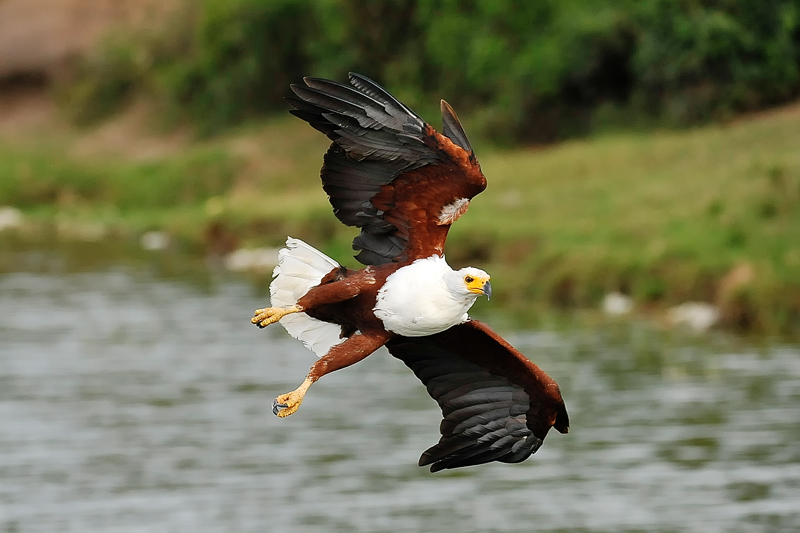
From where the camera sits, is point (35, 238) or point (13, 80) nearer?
point (35, 238)

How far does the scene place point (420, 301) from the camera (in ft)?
23.3

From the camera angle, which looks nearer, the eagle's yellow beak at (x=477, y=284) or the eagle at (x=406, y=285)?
the eagle's yellow beak at (x=477, y=284)

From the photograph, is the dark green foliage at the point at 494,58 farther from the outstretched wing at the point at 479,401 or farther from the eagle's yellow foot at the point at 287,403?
the eagle's yellow foot at the point at 287,403

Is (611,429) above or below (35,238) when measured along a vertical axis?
below

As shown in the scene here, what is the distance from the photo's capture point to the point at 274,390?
17.1 m

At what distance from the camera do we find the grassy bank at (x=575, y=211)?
18406 millimetres

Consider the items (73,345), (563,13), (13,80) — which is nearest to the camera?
(73,345)

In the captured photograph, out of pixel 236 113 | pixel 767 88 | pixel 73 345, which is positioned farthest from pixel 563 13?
pixel 73 345

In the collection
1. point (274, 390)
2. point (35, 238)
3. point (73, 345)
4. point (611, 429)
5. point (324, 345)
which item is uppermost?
point (35, 238)

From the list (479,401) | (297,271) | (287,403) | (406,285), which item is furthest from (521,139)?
(287,403)

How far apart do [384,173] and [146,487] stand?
717 cm

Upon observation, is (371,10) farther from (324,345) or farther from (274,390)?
(324,345)

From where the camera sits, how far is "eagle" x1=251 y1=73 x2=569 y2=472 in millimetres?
7098

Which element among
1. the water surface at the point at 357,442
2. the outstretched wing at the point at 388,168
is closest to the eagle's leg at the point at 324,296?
the outstretched wing at the point at 388,168
